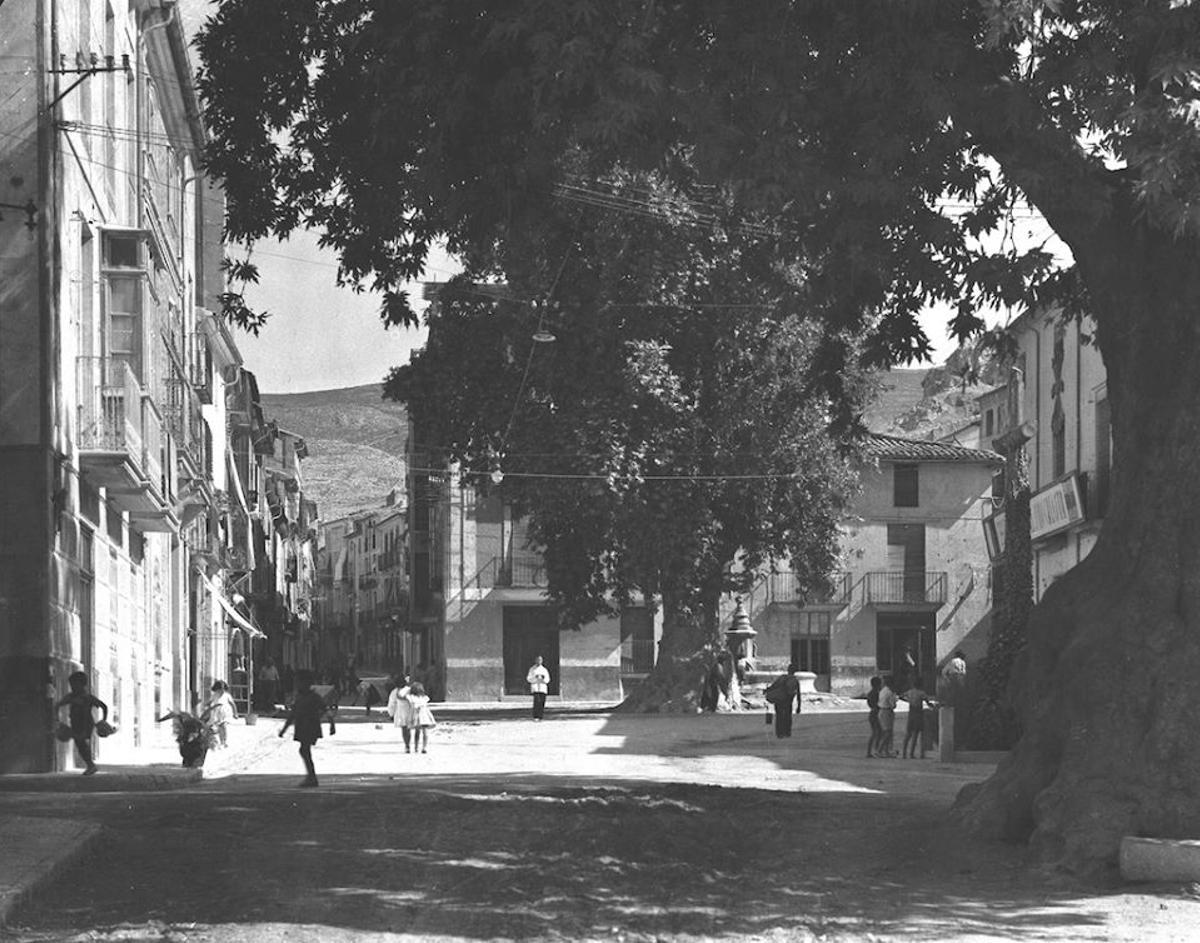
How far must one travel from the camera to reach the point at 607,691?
6178 cm

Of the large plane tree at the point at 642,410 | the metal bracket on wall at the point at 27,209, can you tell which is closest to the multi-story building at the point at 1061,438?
the large plane tree at the point at 642,410

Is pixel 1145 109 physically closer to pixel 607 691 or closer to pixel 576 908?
pixel 576 908

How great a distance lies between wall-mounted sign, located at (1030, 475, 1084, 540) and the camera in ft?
126

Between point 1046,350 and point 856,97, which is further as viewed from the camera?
point 1046,350

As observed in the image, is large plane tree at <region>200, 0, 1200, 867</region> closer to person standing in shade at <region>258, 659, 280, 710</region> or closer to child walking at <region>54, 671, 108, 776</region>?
child walking at <region>54, 671, 108, 776</region>

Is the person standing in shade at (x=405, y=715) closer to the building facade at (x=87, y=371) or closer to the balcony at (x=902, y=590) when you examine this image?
the building facade at (x=87, y=371)

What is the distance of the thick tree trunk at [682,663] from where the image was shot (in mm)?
47312

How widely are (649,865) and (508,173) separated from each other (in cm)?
499

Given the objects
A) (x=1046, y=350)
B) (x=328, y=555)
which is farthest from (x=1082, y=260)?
(x=328, y=555)

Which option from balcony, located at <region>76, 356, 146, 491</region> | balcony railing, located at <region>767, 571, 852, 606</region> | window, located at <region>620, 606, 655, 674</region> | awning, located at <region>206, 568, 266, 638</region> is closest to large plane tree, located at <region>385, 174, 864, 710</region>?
awning, located at <region>206, 568, 266, 638</region>

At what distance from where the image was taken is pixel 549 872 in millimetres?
13023

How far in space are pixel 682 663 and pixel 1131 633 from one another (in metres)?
34.0

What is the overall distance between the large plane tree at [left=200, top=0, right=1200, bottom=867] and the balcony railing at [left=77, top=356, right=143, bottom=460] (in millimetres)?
9739

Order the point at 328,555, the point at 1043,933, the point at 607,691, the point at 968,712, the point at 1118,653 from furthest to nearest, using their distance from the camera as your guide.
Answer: the point at 328,555 → the point at 607,691 → the point at 968,712 → the point at 1118,653 → the point at 1043,933
